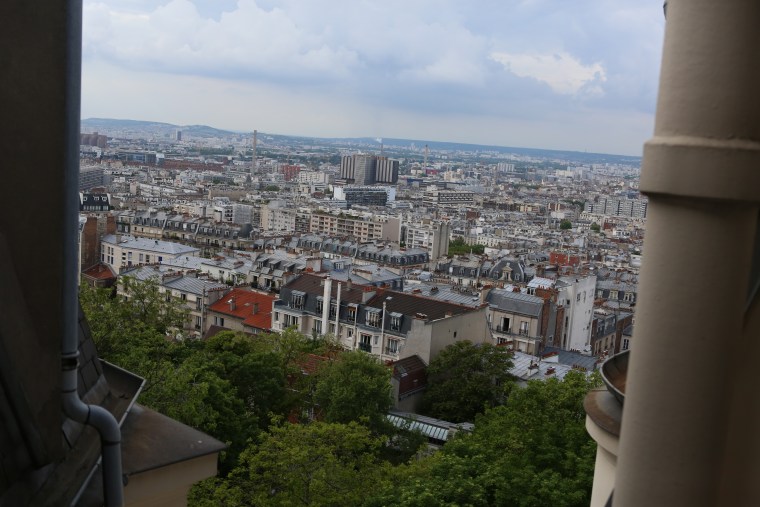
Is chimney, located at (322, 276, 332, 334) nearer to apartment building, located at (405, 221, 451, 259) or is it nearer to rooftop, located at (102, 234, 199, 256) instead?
rooftop, located at (102, 234, 199, 256)

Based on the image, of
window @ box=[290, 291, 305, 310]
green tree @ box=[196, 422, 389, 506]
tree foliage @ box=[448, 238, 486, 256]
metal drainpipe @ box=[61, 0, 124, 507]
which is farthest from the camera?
tree foliage @ box=[448, 238, 486, 256]

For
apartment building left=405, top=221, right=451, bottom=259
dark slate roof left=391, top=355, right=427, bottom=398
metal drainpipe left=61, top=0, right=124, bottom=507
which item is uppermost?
metal drainpipe left=61, top=0, right=124, bottom=507

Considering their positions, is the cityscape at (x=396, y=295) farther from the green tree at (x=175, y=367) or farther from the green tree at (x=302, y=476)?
the green tree at (x=302, y=476)

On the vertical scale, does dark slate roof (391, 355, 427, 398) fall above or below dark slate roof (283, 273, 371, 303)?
below

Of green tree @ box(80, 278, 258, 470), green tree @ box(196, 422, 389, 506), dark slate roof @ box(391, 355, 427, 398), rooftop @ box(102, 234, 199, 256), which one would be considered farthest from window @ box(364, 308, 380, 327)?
rooftop @ box(102, 234, 199, 256)

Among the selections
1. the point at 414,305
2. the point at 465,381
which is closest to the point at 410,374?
the point at 465,381
